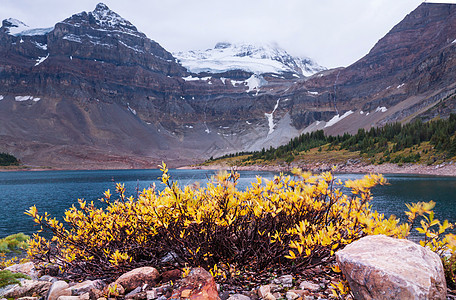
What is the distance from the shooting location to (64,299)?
17.4 feet

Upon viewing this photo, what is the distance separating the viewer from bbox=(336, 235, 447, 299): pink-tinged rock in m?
3.34

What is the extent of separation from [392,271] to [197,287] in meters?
3.27

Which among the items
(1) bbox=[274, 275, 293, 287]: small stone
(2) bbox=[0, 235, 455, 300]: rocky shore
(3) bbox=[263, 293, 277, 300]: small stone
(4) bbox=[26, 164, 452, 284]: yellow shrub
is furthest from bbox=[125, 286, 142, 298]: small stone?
(1) bbox=[274, 275, 293, 287]: small stone

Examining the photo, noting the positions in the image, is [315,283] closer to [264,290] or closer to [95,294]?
[264,290]

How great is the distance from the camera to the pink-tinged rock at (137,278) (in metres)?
5.69

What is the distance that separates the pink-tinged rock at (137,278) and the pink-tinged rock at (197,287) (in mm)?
1221

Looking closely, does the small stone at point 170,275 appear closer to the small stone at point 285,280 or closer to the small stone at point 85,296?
the small stone at point 85,296

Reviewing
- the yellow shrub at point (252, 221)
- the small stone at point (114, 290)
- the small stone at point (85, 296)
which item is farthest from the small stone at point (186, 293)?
the small stone at point (85, 296)

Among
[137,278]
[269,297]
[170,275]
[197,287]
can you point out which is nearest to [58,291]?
[137,278]

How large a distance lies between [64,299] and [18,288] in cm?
188

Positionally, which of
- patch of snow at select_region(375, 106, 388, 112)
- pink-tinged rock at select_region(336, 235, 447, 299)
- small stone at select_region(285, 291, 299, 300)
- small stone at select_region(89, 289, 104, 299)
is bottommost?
small stone at select_region(89, 289, 104, 299)

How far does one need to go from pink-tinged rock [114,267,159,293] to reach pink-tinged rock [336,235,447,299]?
14.1 feet

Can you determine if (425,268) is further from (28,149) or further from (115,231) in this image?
(28,149)

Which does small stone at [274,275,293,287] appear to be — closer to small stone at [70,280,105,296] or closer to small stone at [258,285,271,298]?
small stone at [258,285,271,298]
